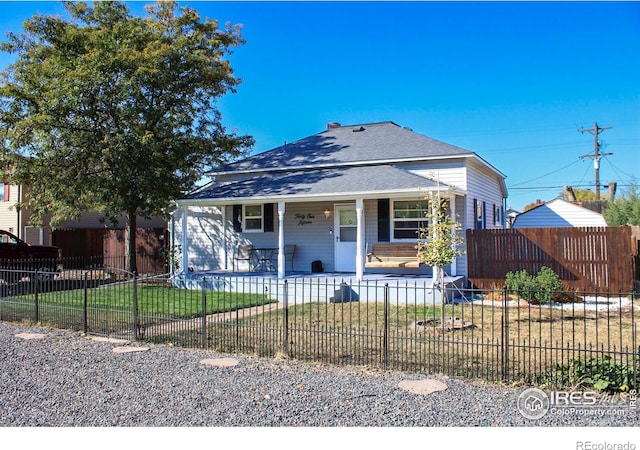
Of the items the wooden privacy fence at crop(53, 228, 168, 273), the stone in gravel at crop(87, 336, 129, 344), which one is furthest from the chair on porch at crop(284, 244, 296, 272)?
the stone in gravel at crop(87, 336, 129, 344)

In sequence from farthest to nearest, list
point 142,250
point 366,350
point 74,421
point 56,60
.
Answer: point 142,250 → point 56,60 → point 366,350 → point 74,421

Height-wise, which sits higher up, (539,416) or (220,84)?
(220,84)

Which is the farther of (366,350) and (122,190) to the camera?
(122,190)

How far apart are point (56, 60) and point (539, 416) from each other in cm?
1665

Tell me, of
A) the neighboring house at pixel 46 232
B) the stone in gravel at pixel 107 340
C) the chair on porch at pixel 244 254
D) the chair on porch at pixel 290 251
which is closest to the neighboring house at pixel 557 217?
the chair on porch at pixel 290 251

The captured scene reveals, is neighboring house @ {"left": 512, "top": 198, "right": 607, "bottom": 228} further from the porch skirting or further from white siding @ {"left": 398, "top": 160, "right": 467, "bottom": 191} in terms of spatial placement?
the porch skirting

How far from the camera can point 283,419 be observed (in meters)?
4.68

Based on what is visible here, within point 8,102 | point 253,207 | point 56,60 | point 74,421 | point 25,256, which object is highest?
point 56,60

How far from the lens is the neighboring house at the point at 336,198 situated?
14484 millimetres

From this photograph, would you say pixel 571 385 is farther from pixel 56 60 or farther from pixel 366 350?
pixel 56 60

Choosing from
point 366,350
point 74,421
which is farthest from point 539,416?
point 74,421

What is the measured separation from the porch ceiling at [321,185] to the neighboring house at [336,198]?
0.12 feet

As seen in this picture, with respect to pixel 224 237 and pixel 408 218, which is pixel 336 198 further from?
pixel 224 237

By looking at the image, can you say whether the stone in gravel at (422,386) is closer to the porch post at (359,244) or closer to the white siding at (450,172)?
the porch post at (359,244)
